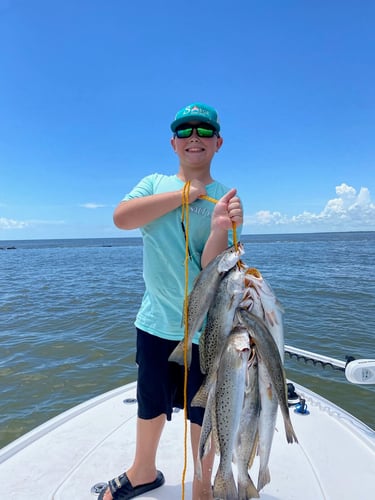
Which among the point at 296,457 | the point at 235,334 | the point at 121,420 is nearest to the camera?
the point at 235,334

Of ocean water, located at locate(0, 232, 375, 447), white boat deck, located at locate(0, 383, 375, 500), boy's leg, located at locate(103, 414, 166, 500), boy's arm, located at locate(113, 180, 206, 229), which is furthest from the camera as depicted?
ocean water, located at locate(0, 232, 375, 447)

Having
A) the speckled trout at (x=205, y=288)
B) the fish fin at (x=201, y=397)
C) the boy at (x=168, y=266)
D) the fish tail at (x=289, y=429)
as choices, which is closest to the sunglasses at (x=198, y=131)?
the boy at (x=168, y=266)

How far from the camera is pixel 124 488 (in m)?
2.82

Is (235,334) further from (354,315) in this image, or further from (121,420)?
(354,315)

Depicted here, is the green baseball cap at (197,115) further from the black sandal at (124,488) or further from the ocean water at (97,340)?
the ocean water at (97,340)

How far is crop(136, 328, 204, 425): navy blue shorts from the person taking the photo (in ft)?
8.59

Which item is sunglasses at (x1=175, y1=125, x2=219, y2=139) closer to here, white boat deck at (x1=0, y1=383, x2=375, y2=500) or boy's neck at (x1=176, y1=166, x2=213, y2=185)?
boy's neck at (x1=176, y1=166, x2=213, y2=185)

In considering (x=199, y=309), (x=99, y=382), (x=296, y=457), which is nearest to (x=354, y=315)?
(x=99, y=382)

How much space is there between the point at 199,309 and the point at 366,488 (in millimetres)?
2296

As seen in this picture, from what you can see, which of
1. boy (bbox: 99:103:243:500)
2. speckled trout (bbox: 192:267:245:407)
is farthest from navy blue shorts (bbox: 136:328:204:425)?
speckled trout (bbox: 192:267:245:407)

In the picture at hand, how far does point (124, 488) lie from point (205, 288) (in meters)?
1.94

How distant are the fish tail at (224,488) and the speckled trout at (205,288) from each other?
0.64m

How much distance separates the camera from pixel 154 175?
2.77 metres

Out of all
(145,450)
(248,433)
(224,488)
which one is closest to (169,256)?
(248,433)
